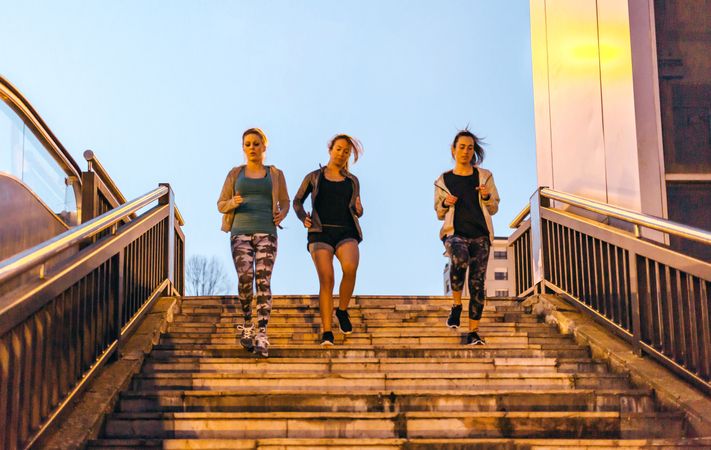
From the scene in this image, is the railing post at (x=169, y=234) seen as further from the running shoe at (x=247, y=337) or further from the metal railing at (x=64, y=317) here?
the running shoe at (x=247, y=337)

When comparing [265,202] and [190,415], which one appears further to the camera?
[265,202]

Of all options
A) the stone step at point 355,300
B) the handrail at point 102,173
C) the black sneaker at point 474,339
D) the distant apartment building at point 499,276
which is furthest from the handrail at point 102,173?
the distant apartment building at point 499,276

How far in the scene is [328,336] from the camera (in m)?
7.97

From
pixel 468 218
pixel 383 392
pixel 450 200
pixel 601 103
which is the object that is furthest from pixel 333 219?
pixel 601 103

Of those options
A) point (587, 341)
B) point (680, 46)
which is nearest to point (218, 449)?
point (587, 341)

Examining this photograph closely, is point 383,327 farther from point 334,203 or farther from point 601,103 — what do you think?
point 601,103

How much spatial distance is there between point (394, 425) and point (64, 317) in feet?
6.34

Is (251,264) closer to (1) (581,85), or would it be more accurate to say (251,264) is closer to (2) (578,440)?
(2) (578,440)

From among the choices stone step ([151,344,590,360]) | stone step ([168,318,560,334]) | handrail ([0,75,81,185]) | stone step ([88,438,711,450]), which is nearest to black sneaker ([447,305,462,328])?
stone step ([168,318,560,334])

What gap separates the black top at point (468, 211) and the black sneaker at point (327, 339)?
1.23 m

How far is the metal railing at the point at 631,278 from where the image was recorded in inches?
261

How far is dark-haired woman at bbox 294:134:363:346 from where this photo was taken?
26.5 ft

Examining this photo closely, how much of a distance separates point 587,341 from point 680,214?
1964 millimetres

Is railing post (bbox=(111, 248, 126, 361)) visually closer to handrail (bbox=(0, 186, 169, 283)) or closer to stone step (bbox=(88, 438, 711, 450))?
handrail (bbox=(0, 186, 169, 283))
